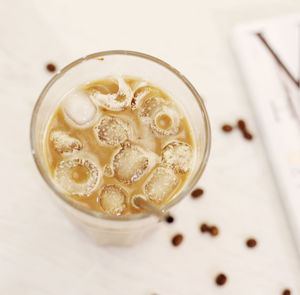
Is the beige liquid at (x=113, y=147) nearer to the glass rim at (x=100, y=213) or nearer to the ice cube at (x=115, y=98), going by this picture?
the ice cube at (x=115, y=98)

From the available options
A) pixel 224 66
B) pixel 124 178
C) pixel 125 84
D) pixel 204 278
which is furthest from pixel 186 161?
pixel 224 66

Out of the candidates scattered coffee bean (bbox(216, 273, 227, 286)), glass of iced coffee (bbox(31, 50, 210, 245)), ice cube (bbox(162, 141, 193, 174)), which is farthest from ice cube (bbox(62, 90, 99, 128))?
scattered coffee bean (bbox(216, 273, 227, 286))

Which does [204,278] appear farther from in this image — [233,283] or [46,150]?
[46,150]

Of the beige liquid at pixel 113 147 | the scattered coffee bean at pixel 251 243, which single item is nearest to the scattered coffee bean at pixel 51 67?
the beige liquid at pixel 113 147

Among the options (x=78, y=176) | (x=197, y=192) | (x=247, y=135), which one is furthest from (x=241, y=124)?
(x=78, y=176)

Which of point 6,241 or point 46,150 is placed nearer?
point 46,150

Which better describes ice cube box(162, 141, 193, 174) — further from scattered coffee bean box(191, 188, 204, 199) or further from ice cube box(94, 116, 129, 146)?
scattered coffee bean box(191, 188, 204, 199)
